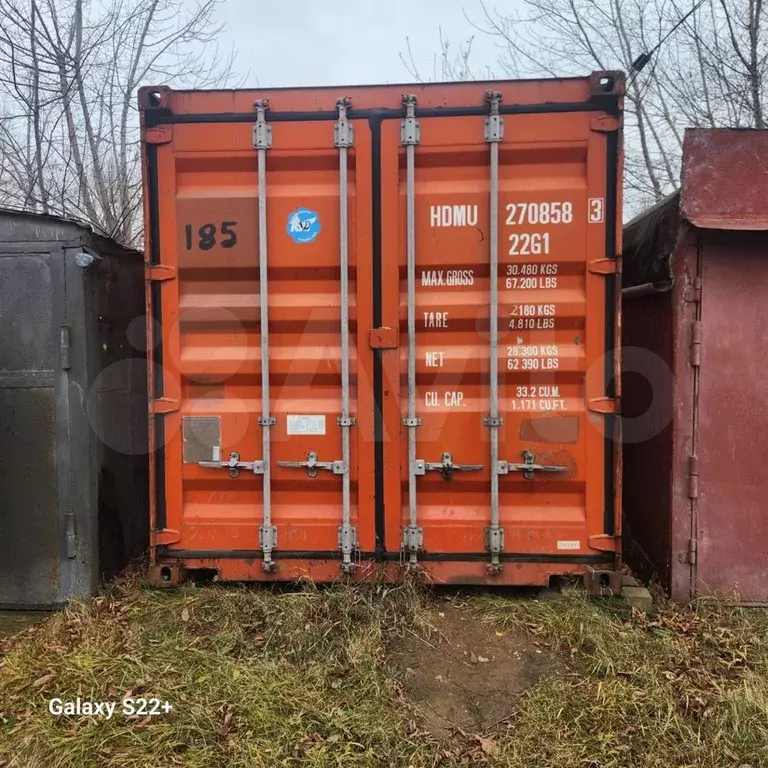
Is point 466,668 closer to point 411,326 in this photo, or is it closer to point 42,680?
point 411,326

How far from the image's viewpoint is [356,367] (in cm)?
344

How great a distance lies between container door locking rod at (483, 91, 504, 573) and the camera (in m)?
3.30

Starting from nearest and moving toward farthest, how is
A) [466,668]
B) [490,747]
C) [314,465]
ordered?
[490,747]
[466,668]
[314,465]

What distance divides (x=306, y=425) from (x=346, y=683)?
4.51 feet

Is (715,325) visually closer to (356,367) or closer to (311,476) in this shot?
(356,367)

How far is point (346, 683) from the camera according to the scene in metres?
2.87

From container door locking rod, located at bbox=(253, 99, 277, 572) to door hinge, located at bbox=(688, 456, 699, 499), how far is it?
2.51 m

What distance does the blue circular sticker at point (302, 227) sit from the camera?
3.43m

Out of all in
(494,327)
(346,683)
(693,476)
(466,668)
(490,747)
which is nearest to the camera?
(490,747)

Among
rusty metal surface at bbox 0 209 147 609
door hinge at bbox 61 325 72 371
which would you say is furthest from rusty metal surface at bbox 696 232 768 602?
door hinge at bbox 61 325 72 371

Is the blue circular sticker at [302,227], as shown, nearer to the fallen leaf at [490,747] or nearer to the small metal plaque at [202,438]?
the small metal plaque at [202,438]

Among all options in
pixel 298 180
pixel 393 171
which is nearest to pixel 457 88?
pixel 393 171

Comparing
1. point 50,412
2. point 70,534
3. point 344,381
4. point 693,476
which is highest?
point 344,381

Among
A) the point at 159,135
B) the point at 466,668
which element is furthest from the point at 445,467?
the point at 159,135
